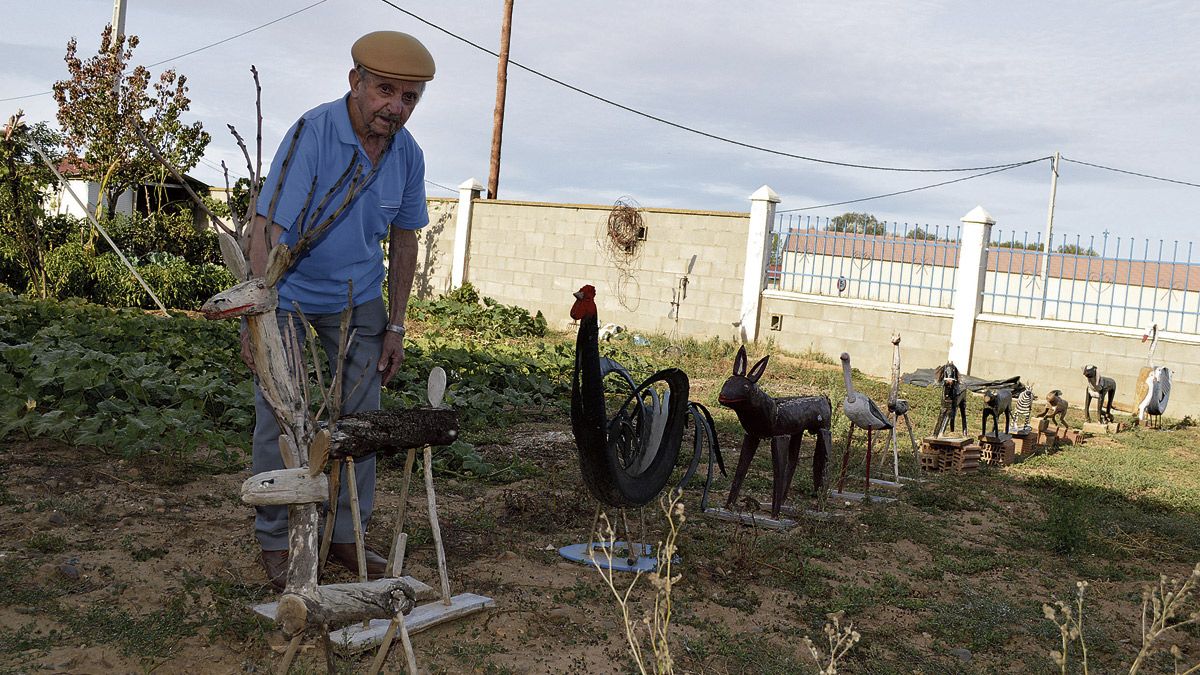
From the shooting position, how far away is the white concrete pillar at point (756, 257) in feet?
47.0

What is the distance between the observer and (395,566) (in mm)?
3145

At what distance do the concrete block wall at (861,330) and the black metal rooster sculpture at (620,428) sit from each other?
9.49m

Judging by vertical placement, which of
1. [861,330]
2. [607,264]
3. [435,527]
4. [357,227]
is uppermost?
[607,264]

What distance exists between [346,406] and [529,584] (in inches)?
45.9

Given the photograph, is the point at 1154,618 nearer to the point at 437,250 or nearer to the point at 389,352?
the point at 389,352

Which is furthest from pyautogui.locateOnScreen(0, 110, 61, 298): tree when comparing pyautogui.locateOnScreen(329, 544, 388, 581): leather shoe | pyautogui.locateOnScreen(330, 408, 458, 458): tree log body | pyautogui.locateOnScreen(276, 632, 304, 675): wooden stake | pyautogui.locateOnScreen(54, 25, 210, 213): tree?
pyautogui.locateOnScreen(276, 632, 304, 675): wooden stake

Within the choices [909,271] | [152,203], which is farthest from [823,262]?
[152,203]

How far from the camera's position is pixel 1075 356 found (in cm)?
1262

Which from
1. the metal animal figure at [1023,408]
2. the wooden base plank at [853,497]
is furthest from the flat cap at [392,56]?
the metal animal figure at [1023,408]

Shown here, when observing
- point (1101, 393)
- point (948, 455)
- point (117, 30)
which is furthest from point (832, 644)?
point (117, 30)

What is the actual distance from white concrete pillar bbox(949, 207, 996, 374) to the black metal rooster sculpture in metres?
9.40

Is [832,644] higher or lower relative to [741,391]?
lower

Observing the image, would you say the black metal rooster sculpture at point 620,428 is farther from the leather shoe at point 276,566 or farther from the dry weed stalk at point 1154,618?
the dry weed stalk at point 1154,618

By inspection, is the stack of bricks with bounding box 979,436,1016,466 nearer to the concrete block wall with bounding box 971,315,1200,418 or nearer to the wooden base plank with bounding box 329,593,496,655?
the concrete block wall with bounding box 971,315,1200,418
